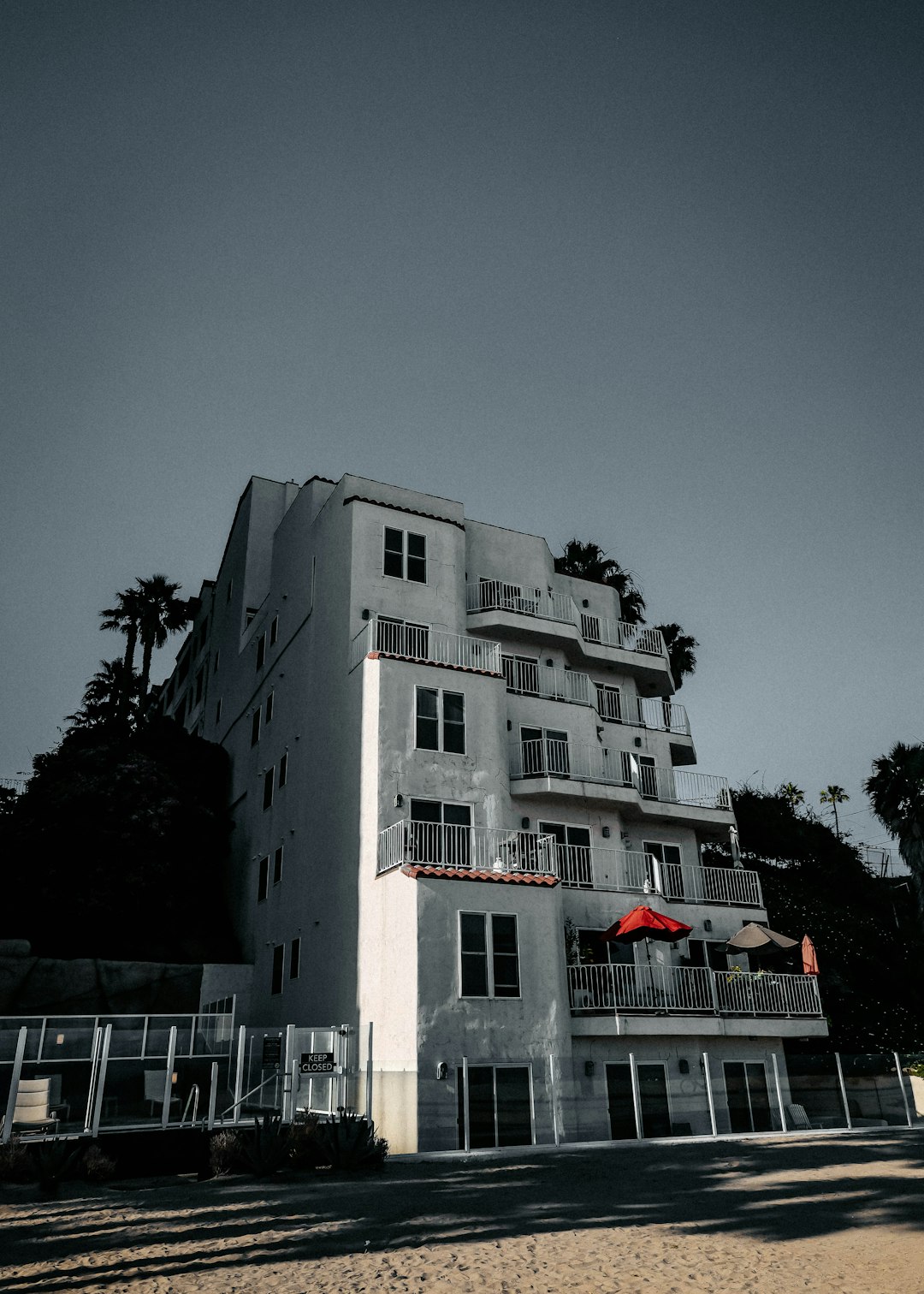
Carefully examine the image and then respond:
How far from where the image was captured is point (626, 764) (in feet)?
96.7

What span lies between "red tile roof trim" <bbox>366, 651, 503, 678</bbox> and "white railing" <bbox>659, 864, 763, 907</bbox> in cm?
761

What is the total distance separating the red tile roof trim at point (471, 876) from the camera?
2006 cm

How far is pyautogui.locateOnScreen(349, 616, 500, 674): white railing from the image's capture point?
82.2 feet

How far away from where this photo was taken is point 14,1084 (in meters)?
15.1

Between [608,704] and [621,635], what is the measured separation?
2.93 meters

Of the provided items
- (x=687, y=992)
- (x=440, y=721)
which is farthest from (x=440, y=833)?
(x=687, y=992)

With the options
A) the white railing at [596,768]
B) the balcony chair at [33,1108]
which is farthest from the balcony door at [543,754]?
the balcony chair at [33,1108]

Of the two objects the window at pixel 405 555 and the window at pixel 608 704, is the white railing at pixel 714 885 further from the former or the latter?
the window at pixel 405 555

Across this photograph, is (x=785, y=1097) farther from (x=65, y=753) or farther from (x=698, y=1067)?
(x=65, y=753)

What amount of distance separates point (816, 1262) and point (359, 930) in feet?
44.6

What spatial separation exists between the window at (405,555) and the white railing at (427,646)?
1.63 m

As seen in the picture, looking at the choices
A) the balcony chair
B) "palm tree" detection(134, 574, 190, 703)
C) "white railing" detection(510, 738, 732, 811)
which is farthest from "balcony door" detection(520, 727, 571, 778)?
"palm tree" detection(134, 574, 190, 703)

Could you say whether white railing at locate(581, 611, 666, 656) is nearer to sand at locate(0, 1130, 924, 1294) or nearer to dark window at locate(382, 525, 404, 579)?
dark window at locate(382, 525, 404, 579)

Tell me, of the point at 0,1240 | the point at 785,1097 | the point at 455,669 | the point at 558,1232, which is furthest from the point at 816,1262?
the point at 455,669
